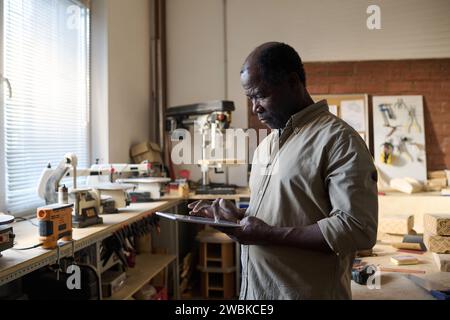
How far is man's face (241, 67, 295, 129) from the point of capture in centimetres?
111

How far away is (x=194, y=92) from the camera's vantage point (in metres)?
3.96

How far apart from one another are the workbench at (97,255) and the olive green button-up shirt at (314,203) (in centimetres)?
81

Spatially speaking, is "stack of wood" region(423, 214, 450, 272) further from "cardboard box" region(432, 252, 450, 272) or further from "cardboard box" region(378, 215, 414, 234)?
"cardboard box" region(378, 215, 414, 234)

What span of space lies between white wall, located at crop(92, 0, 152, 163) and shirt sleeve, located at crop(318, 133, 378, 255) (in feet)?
7.79

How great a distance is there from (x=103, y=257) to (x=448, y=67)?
3.59 m

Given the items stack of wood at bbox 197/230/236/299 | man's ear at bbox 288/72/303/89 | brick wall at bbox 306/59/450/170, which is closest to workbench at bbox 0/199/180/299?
stack of wood at bbox 197/230/236/299

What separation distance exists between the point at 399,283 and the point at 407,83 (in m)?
2.82

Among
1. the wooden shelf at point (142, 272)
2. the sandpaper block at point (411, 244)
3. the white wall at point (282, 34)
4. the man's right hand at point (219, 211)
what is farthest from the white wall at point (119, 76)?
the sandpaper block at point (411, 244)

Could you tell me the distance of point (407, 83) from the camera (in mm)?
3631

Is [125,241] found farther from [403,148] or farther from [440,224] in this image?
[403,148]
